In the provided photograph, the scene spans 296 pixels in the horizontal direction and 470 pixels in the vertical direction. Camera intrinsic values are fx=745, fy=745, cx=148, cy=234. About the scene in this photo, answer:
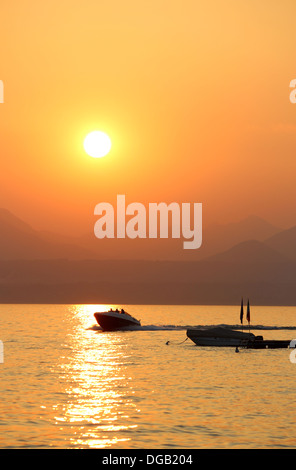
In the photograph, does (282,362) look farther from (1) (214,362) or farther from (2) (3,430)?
(2) (3,430)

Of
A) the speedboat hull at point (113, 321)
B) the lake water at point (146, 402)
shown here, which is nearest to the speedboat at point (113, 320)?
the speedboat hull at point (113, 321)

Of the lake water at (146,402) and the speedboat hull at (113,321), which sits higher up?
the speedboat hull at (113,321)

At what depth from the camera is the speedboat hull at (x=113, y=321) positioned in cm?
16725

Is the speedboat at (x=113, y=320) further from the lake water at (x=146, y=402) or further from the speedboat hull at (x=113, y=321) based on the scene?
the lake water at (x=146, y=402)

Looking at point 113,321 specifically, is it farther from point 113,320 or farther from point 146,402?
point 146,402

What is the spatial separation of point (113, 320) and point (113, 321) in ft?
2.28

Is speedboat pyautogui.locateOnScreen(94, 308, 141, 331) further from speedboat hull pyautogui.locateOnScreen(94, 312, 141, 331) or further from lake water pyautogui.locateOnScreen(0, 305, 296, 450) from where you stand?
lake water pyautogui.locateOnScreen(0, 305, 296, 450)

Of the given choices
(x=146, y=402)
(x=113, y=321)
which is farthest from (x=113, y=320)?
(x=146, y=402)

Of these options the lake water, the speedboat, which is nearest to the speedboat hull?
the speedboat

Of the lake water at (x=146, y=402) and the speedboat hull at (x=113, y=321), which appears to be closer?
the lake water at (x=146, y=402)

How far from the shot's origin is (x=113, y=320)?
554ft

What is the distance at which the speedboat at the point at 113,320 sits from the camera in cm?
16725

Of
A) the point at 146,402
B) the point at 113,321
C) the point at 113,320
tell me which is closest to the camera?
the point at 146,402
